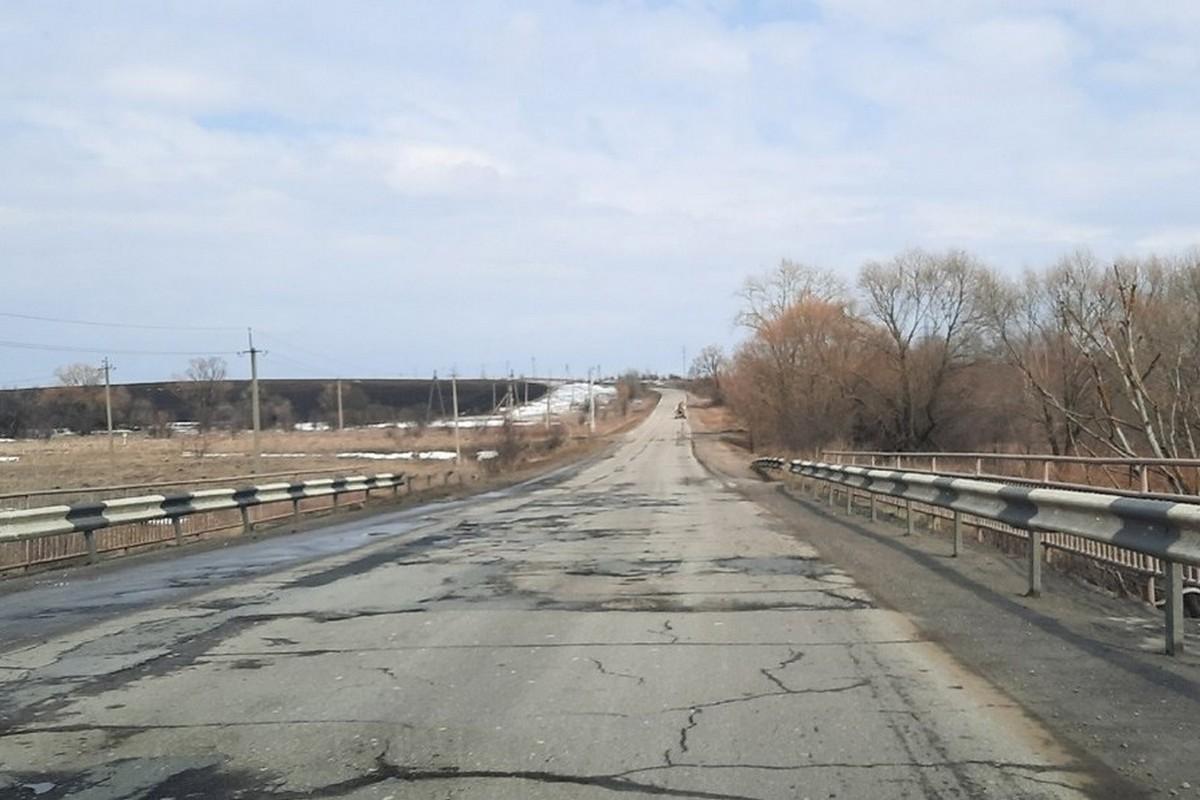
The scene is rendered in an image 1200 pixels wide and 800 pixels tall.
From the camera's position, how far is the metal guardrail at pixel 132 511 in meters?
14.1

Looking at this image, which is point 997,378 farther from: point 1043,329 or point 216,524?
point 216,524

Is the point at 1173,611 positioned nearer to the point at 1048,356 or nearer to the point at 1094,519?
the point at 1094,519

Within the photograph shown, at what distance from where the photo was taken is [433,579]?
1255 cm

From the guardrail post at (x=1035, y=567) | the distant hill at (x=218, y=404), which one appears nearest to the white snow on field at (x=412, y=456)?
the distant hill at (x=218, y=404)

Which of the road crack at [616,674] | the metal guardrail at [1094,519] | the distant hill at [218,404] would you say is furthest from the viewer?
the distant hill at [218,404]

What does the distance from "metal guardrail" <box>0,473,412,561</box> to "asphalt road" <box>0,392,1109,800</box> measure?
2726mm

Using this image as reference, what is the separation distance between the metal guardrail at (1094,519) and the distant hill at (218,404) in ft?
404

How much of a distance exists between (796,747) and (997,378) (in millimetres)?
61253

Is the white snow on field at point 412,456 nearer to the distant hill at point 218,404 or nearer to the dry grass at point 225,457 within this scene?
the dry grass at point 225,457

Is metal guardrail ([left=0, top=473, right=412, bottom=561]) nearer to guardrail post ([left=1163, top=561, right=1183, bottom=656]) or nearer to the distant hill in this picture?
guardrail post ([left=1163, top=561, right=1183, bottom=656])

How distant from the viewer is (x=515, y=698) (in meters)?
6.76

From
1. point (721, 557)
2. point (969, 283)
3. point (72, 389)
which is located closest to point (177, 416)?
point (72, 389)

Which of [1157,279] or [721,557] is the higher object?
[1157,279]

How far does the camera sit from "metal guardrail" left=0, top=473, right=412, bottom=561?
14094 mm
